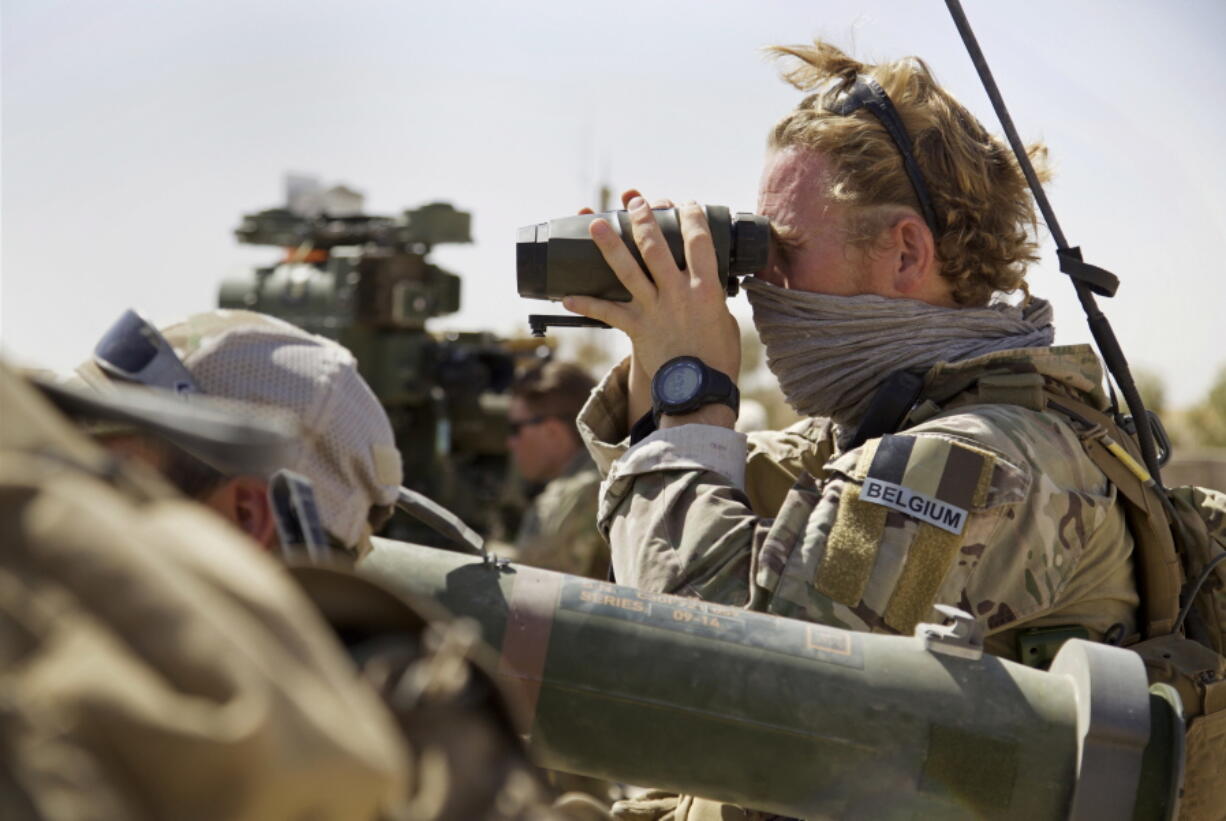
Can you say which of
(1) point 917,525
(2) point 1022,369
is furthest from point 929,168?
(1) point 917,525

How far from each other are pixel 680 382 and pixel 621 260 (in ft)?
0.84

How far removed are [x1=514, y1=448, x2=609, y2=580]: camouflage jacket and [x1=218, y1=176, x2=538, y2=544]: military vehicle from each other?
124 inches

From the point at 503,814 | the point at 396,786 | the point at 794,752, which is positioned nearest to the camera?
the point at 396,786

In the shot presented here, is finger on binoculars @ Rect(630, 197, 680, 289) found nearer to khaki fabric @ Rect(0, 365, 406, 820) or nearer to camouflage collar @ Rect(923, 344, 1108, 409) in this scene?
camouflage collar @ Rect(923, 344, 1108, 409)

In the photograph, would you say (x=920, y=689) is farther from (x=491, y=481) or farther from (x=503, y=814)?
(x=491, y=481)

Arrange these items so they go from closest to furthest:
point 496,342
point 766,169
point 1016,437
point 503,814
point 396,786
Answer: point 396,786
point 503,814
point 1016,437
point 766,169
point 496,342

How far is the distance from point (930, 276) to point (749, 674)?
4.39 ft

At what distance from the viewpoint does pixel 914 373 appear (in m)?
2.36

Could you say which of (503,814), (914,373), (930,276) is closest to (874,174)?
(930,276)

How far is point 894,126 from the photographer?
2500mm

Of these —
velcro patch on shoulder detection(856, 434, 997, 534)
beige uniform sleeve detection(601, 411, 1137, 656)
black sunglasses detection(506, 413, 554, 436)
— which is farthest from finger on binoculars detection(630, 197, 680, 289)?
black sunglasses detection(506, 413, 554, 436)

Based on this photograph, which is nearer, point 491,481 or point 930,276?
point 930,276

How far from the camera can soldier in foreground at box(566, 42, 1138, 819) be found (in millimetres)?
2025

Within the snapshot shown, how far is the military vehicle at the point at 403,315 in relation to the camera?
901cm
